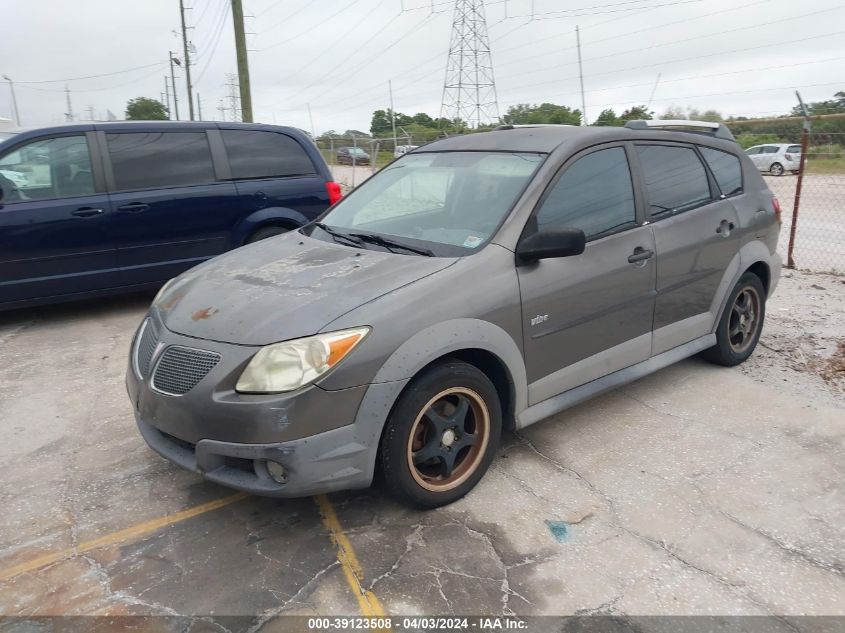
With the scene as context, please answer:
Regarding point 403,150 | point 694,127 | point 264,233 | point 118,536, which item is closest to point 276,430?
point 118,536

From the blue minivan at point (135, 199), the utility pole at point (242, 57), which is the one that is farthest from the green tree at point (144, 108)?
the blue minivan at point (135, 199)

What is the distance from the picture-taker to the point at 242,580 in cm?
261

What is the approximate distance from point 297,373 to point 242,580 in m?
0.84

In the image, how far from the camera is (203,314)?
301 centimetres

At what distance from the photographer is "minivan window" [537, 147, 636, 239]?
3508 mm

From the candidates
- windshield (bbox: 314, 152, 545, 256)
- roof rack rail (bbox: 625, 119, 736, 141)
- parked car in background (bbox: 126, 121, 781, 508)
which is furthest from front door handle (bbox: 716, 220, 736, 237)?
windshield (bbox: 314, 152, 545, 256)

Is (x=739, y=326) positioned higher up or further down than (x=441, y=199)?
further down

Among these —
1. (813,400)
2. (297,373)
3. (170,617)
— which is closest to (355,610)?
(170,617)

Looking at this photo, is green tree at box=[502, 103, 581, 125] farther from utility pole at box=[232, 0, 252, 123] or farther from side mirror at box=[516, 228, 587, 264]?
side mirror at box=[516, 228, 587, 264]

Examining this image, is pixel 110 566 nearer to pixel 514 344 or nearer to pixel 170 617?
pixel 170 617

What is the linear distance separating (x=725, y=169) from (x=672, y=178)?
2.37ft

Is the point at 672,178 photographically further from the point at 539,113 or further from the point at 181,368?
the point at 539,113

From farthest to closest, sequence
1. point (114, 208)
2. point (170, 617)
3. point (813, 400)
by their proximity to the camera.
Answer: point (114, 208) → point (813, 400) → point (170, 617)

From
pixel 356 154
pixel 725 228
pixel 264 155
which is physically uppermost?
pixel 356 154
